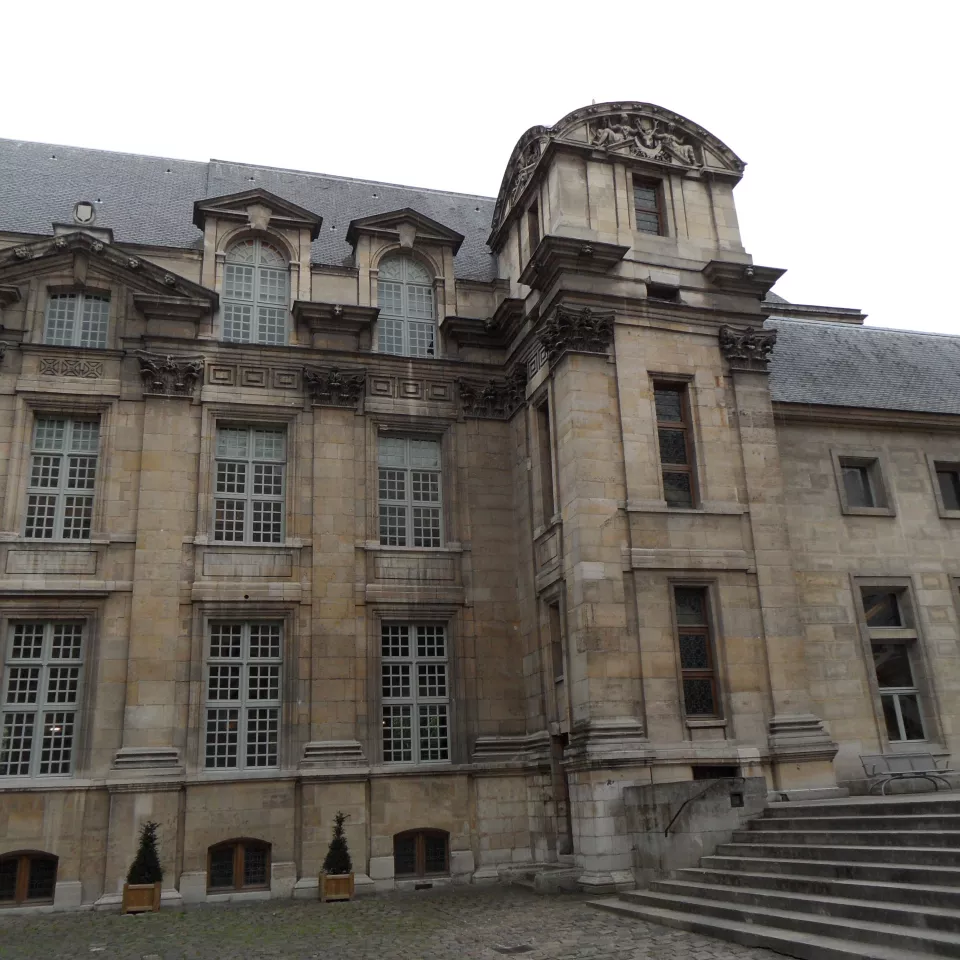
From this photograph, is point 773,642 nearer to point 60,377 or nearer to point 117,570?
point 117,570

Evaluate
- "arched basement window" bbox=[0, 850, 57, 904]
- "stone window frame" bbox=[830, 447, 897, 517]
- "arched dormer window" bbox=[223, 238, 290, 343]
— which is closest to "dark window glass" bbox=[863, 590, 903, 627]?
"stone window frame" bbox=[830, 447, 897, 517]

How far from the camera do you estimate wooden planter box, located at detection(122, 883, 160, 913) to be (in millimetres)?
16016

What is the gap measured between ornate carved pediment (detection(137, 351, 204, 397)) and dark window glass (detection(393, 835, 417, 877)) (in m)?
9.70

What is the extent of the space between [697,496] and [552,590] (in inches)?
131

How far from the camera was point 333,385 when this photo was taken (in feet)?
67.6

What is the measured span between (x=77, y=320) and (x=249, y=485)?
4.97 meters

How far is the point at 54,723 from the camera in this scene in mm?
17797

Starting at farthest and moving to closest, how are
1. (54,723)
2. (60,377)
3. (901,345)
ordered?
(901,345) < (60,377) < (54,723)

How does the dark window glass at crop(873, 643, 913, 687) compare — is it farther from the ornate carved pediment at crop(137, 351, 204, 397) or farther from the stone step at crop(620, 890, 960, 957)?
the ornate carved pediment at crop(137, 351, 204, 397)

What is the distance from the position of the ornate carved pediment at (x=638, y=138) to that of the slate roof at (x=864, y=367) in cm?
484

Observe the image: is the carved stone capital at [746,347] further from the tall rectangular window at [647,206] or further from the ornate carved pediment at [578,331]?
the tall rectangular window at [647,206]

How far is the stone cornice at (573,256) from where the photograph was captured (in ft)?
62.5

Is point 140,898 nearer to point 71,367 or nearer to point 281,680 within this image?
point 281,680

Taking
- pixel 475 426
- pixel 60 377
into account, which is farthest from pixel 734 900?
pixel 60 377
